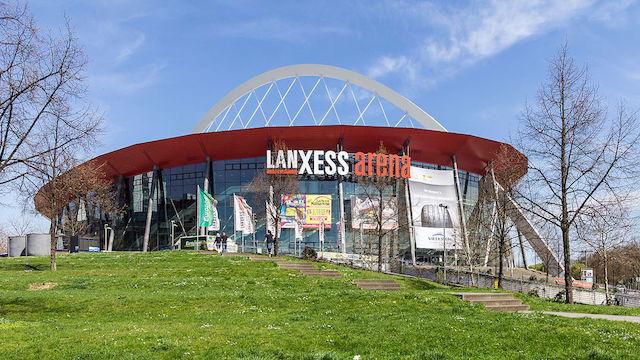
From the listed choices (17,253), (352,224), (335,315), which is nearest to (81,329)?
(335,315)

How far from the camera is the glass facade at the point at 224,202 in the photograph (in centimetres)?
6200

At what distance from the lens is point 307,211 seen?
61.5 metres

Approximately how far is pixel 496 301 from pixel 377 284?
24.1ft

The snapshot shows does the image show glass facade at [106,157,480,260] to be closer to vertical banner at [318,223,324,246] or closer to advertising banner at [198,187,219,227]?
vertical banner at [318,223,324,246]

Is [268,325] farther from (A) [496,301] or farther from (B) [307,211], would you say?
(B) [307,211]

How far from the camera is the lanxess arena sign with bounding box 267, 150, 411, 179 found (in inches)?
2281

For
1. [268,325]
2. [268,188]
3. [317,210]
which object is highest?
[268,188]

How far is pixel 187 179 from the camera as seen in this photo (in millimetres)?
67312

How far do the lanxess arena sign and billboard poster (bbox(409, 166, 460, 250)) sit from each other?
4.85 meters

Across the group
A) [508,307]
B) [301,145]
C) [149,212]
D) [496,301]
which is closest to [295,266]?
[496,301]

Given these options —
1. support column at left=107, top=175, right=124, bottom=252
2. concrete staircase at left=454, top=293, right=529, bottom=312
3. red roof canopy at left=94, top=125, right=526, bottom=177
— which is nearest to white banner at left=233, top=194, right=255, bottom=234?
red roof canopy at left=94, top=125, right=526, bottom=177

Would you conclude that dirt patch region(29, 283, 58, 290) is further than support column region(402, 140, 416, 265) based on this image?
No

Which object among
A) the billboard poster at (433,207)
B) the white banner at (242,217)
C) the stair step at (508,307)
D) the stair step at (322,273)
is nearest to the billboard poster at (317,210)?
the white banner at (242,217)

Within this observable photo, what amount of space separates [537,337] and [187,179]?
59568 millimetres
